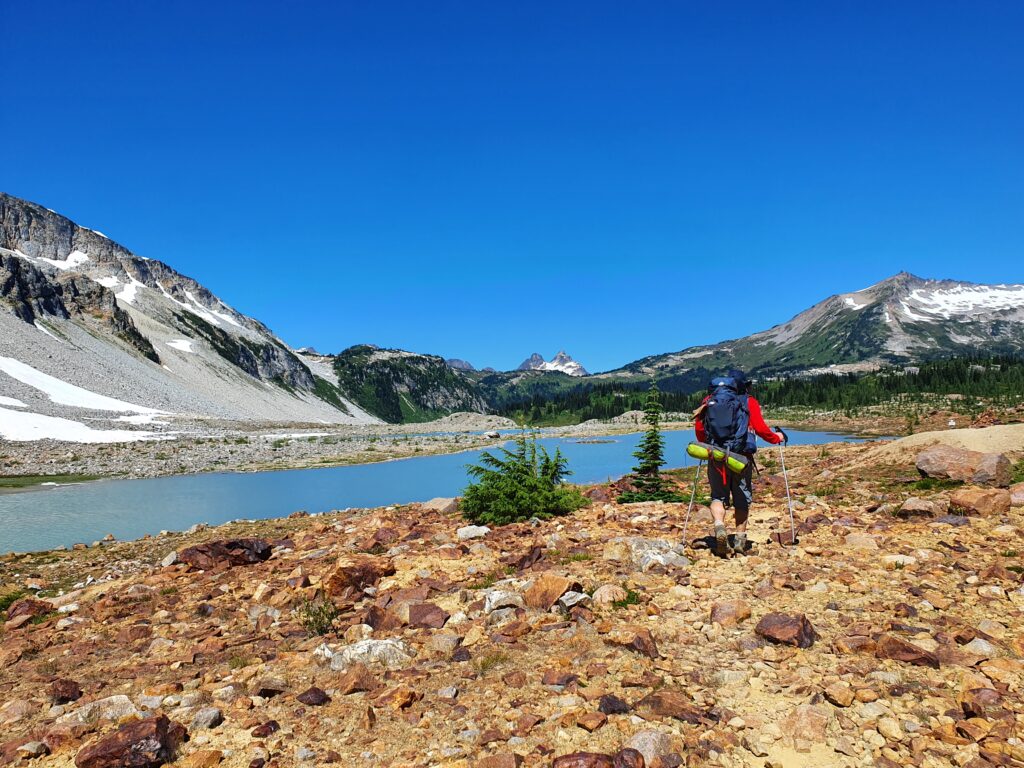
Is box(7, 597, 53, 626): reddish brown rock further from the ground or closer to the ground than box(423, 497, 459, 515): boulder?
closer to the ground

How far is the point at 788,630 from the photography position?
644cm

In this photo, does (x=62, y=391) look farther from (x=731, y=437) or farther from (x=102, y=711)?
(x=731, y=437)

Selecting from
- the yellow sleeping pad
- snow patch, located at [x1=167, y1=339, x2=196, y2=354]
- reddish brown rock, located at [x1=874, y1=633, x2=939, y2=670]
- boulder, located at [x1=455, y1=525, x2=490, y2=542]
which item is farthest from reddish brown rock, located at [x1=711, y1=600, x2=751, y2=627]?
snow patch, located at [x1=167, y1=339, x2=196, y2=354]

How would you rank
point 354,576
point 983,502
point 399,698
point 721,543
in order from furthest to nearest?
point 983,502
point 721,543
point 354,576
point 399,698

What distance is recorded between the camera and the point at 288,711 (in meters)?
5.80

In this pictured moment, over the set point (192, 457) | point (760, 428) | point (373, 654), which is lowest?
point (192, 457)

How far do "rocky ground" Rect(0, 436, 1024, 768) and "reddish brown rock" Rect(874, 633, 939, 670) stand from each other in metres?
0.02

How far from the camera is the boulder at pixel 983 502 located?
1110cm

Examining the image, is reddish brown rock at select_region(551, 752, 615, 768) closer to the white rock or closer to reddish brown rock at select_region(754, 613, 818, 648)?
the white rock

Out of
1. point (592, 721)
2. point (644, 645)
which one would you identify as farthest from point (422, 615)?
point (592, 721)

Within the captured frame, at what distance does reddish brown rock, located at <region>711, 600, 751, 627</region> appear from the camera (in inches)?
280

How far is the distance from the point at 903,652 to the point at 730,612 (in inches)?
75.1

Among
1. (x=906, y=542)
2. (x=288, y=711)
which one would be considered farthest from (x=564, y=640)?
(x=906, y=542)

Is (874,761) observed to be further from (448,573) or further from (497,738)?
(448,573)
